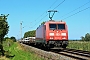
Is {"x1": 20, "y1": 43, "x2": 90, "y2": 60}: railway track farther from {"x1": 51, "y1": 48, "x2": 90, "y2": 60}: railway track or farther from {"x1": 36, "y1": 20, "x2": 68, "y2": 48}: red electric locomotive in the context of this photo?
{"x1": 36, "y1": 20, "x2": 68, "y2": 48}: red electric locomotive

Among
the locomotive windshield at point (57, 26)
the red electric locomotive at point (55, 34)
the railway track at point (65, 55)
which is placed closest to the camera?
the railway track at point (65, 55)

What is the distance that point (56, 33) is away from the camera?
28.6m

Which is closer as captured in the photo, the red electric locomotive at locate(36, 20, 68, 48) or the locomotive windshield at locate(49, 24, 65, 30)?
the red electric locomotive at locate(36, 20, 68, 48)

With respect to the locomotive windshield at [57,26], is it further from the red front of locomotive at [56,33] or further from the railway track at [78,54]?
the railway track at [78,54]

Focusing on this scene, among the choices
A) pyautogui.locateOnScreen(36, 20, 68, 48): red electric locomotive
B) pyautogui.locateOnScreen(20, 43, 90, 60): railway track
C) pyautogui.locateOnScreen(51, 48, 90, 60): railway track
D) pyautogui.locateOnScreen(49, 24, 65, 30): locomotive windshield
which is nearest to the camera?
pyautogui.locateOnScreen(20, 43, 90, 60): railway track

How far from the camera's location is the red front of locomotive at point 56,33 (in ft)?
92.4

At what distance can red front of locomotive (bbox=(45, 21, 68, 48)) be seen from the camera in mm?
28172

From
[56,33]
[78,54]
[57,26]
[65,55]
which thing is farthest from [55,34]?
[65,55]

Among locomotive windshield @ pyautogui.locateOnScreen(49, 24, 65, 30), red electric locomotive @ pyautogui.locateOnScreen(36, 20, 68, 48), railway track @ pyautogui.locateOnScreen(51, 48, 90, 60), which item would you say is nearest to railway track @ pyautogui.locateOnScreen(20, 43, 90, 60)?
railway track @ pyautogui.locateOnScreen(51, 48, 90, 60)

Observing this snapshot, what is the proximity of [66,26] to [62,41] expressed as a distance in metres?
1.81

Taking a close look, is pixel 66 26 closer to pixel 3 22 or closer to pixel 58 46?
pixel 58 46

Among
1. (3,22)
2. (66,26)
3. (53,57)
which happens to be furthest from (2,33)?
(53,57)

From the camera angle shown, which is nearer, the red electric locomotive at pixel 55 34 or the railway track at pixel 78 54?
the railway track at pixel 78 54

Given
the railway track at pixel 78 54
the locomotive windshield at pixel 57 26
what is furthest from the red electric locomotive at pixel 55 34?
the railway track at pixel 78 54
